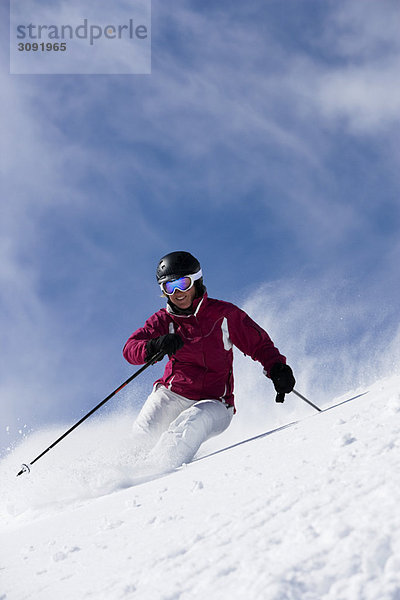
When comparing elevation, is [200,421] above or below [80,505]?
above

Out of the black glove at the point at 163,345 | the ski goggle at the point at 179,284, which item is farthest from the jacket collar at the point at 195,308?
the black glove at the point at 163,345

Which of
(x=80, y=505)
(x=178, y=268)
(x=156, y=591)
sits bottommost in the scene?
(x=156, y=591)

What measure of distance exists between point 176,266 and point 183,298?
1.12ft

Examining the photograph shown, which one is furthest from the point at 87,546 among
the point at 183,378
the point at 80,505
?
the point at 183,378

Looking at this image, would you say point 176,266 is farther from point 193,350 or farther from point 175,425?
point 175,425

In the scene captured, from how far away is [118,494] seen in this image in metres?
3.19

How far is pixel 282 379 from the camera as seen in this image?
4.81m

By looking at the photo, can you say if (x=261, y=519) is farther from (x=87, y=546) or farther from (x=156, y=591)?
(x=87, y=546)

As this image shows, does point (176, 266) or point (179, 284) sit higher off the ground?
point (176, 266)

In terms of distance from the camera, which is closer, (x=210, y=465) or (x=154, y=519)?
(x=154, y=519)

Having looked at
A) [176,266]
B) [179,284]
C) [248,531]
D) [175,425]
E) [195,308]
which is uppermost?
[176,266]

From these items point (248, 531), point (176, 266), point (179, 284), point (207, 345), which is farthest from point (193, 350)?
point (248, 531)

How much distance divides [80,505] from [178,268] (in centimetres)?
252

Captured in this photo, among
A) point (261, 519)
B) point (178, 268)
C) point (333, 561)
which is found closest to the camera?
point (333, 561)
